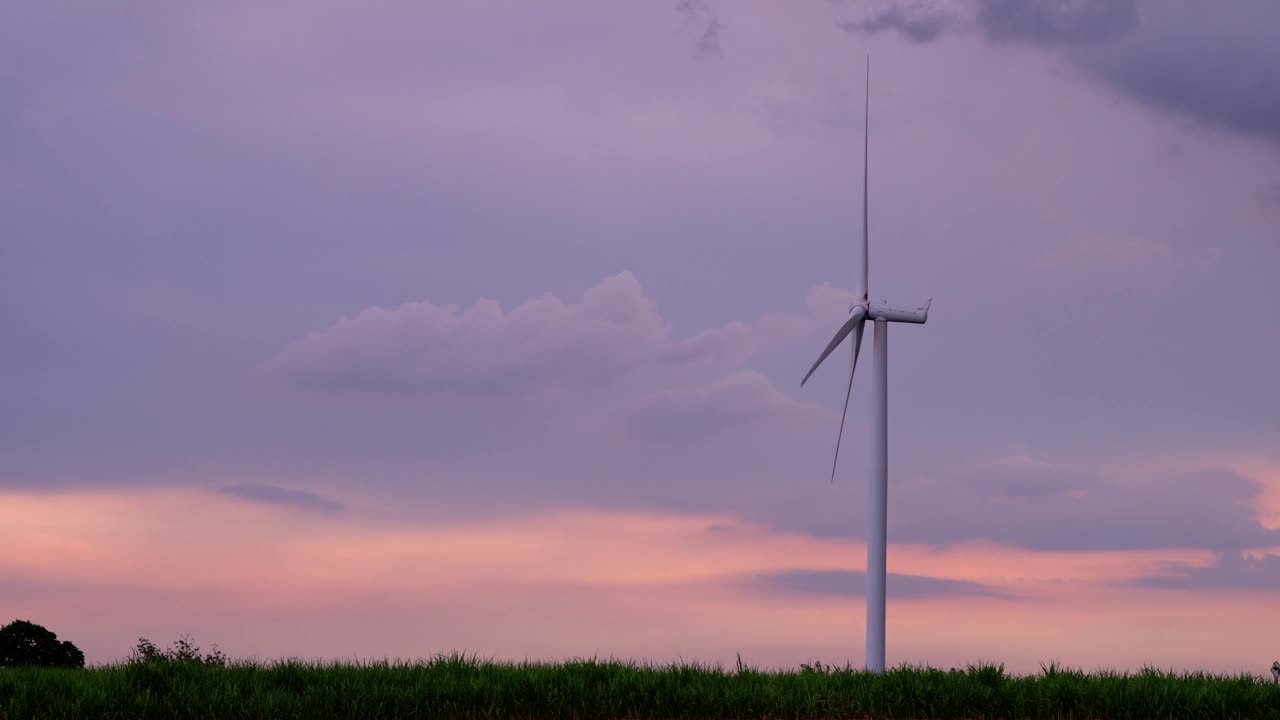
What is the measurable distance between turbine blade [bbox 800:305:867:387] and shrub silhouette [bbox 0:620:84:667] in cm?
2079

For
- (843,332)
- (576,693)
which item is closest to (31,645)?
(576,693)

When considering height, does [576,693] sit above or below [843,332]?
below

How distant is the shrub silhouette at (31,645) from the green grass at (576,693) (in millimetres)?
8998

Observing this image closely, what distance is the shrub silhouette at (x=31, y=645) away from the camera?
31500 millimetres

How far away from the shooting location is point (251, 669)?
2286 cm

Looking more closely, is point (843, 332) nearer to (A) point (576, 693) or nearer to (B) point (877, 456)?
(B) point (877, 456)

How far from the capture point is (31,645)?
1247 inches

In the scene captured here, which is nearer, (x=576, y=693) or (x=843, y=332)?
(x=576, y=693)

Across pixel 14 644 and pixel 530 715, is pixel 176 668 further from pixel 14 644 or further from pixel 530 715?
pixel 14 644

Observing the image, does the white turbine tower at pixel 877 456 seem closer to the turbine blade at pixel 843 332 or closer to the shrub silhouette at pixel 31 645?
the turbine blade at pixel 843 332

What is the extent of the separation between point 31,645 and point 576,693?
1803 cm

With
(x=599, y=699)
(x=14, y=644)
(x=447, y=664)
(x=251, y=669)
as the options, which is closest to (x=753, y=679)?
(x=599, y=699)

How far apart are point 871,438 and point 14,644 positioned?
22.3 meters

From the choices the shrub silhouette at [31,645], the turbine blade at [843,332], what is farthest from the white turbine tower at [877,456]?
the shrub silhouette at [31,645]
